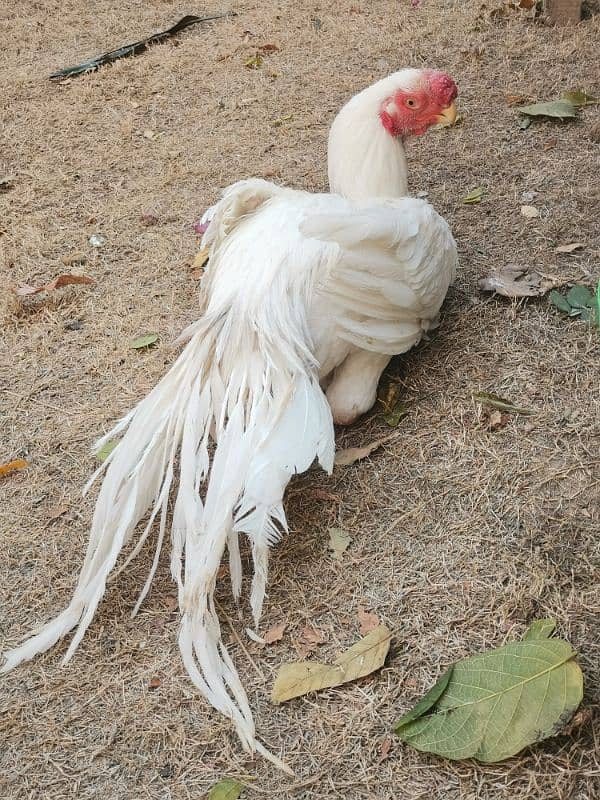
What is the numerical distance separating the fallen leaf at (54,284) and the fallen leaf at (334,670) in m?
1.99

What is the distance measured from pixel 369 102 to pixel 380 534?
129 centimetres

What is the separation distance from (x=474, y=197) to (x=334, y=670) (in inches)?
81.9

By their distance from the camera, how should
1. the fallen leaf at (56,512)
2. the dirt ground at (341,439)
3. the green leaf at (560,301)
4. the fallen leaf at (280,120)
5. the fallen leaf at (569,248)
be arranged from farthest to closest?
the fallen leaf at (280,120) < the fallen leaf at (569,248) < the green leaf at (560,301) < the fallen leaf at (56,512) < the dirt ground at (341,439)

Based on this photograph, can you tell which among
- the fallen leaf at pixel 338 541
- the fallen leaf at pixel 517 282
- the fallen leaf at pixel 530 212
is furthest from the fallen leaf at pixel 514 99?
the fallen leaf at pixel 338 541

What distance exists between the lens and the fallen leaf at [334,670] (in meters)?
1.67

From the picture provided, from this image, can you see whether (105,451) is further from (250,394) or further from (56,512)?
(250,394)

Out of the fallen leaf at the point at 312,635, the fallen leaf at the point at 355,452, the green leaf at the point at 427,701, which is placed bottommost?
the fallen leaf at the point at 312,635

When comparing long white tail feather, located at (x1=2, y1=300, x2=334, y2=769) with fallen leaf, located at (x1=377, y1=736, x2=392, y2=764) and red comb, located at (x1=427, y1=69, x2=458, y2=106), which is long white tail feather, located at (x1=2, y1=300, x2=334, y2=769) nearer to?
fallen leaf, located at (x1=377, y1=736, x2=392, y2=764)

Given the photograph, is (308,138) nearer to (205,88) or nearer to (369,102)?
(205,88)

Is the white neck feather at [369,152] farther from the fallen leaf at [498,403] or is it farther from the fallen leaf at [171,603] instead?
the fallen leaf at [171,603]

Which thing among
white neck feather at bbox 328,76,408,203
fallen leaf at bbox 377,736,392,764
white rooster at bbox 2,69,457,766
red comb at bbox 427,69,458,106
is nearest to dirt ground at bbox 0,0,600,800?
fallen leaf at bbox 377,736,392,764


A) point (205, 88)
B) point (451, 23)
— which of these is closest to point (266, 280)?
point (205, 88)

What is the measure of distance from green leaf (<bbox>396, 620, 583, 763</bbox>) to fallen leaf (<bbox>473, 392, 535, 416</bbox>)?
30.1 inches

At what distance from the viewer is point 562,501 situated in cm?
192
